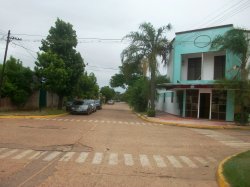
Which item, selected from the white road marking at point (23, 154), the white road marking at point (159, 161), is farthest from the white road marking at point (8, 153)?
the white road marking at point (159, 161)

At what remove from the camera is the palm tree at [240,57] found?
89.5 feet

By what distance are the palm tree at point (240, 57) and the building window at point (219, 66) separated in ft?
11.9

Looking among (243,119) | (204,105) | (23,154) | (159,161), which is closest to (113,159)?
(159,161)

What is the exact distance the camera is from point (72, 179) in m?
8.87

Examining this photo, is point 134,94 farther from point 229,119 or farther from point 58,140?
point 58,140

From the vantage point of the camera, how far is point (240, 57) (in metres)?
29.9

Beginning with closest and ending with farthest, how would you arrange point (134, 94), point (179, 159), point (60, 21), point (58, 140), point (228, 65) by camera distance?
point (179, 159) < point (58, 140) < point (228, 65) < point (60, 21) < point (134, 94)

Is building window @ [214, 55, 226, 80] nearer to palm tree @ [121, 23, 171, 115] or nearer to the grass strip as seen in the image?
palm tree @ [121, 23, 171, 115]

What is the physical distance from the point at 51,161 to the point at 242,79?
1987cm

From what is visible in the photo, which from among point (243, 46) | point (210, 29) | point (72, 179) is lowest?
point (72, 179)

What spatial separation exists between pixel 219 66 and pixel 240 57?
166 inches

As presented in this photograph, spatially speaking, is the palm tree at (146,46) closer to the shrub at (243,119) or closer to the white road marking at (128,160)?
the shrub at (243,119)

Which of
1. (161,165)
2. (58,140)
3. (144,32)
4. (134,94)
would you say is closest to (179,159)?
(161,165)

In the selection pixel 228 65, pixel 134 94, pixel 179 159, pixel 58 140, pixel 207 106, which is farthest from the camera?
pixel 134 94
